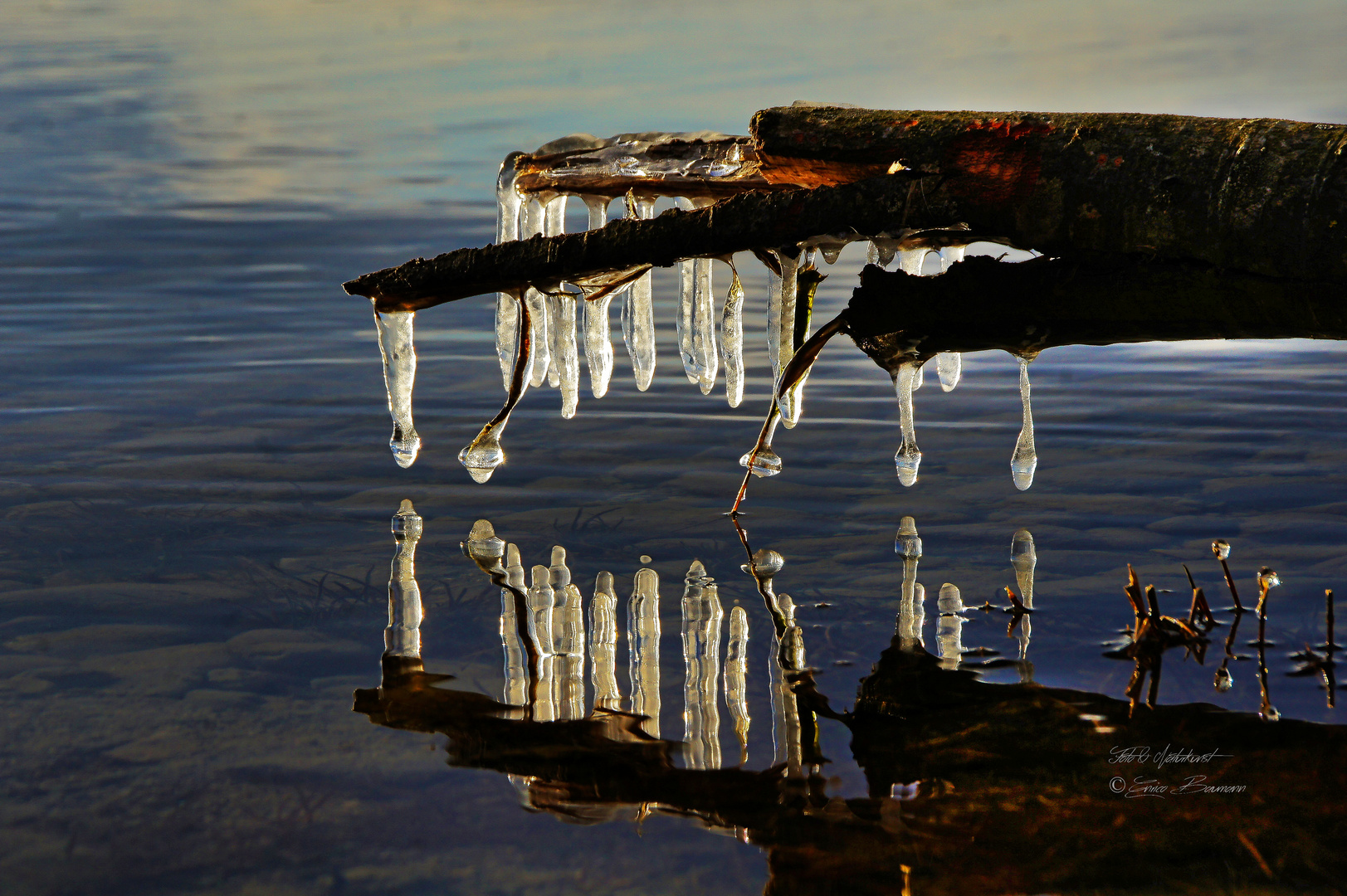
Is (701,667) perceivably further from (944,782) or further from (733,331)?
(733,331)

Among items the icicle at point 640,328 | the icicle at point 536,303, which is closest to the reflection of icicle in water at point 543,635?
the icicle at point 536,303

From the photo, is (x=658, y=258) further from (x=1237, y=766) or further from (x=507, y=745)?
(x=1237, y=766)

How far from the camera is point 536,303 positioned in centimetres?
565

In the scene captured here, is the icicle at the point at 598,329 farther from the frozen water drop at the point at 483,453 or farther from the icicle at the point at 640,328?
the frozen water drop at the point at 483,453

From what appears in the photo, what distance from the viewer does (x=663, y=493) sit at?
7.35 m

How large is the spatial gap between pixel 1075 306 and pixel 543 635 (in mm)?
2494

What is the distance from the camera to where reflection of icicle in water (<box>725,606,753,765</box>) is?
4.06 meters

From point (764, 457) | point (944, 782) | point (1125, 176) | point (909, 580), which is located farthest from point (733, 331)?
point (944, 782)

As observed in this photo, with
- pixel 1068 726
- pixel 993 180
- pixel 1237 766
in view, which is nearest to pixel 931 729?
pixel 1068 726

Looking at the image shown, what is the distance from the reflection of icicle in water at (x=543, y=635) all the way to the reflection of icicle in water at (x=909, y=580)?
56.0 inches

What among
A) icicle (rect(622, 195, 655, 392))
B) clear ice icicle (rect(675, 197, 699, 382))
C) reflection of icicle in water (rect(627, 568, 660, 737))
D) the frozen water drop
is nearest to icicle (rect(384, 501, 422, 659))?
the frozen water drop

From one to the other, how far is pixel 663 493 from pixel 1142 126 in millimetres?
3915

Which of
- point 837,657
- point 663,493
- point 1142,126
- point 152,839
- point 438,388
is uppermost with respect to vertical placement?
point 1142,126

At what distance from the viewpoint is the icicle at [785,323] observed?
190 inches
